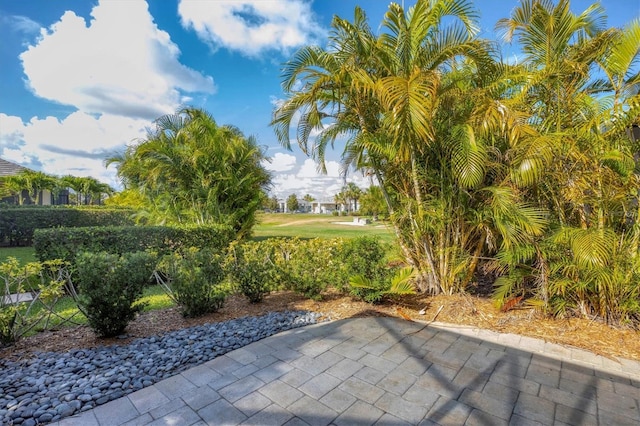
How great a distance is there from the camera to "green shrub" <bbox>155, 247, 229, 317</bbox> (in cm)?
379

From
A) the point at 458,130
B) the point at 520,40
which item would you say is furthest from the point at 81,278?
the point at 520,40

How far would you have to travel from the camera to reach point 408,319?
12.3 ft

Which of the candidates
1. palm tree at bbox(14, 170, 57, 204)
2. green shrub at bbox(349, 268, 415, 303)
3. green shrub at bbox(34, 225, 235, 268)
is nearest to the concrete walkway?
green shrub at bbox(349, 268, 415, 303)

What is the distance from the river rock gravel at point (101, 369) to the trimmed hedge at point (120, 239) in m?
2.62

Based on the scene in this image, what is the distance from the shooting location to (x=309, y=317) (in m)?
3.84

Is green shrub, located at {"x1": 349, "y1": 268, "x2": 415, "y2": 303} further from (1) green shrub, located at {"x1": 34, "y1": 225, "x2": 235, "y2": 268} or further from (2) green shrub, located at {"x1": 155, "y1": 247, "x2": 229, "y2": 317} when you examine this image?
(1) green shrub, located at {"x1": 34, "y1": 225, "x2": 235, "y2": 268}

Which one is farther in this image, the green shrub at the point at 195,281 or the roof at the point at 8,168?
the roof at the point at 8,168

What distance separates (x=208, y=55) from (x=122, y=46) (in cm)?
245

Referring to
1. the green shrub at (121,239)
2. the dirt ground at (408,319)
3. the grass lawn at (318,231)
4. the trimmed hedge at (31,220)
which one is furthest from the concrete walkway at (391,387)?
the trimmed hedge at (31,220)

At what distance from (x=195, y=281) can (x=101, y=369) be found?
138 cm

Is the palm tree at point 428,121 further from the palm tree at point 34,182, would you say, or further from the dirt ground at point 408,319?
the palm tree at point 34,182

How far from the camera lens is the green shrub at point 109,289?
297cm

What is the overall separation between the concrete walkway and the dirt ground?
10.8 inches

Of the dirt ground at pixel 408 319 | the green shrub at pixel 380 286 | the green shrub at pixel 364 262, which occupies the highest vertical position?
the green shrub at pixel 364 262
